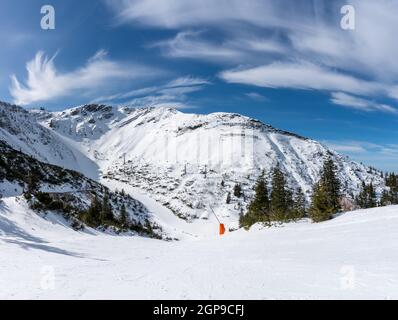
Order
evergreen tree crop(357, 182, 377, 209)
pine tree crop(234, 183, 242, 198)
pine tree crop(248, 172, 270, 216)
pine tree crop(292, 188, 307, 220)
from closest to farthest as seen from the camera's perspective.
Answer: pine tree crop(292, 188, 307, 220) → pine tree crop(248, 172, 270, 216) → evergreen tree crop(357, 182, 377, 209) → pine tree crop(234, 183, 242, 198)

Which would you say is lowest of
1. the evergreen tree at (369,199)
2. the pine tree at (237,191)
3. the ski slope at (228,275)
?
the ski slope at (228,275)

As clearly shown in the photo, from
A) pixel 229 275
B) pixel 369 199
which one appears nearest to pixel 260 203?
pixel 229 275

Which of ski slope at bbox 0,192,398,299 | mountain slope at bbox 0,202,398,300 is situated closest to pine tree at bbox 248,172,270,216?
ski slope at bbox 0,192,398,299

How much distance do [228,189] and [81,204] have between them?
12780 cm

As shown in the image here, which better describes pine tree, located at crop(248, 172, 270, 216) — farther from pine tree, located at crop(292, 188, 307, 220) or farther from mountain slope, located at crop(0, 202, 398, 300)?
mountain slope, located at crop(0, 202, 398, 300)

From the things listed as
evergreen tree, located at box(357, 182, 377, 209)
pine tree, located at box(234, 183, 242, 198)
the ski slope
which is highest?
pine tree, located at box(234, 183, 242, 198)

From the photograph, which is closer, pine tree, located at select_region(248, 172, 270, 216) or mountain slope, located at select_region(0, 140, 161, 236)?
mountain slope, located at select_region(0, 140, 161, 236)

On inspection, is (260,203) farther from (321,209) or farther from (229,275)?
(229,275)

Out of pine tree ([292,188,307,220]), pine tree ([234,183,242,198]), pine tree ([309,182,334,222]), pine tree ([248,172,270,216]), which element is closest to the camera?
pine tree ([309,182,334,222])

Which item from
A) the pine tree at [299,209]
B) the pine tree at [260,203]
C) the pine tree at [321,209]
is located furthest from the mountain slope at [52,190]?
the pine tree at [321,209]

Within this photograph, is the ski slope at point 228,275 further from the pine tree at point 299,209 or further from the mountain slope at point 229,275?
the pine tree at point 299,209

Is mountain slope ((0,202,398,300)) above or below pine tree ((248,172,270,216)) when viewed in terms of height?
below
